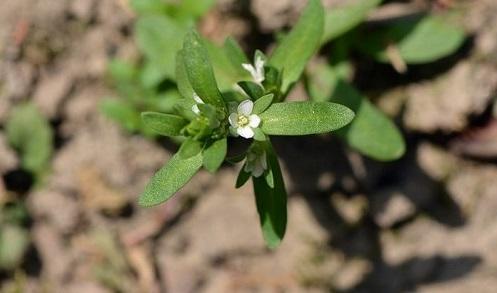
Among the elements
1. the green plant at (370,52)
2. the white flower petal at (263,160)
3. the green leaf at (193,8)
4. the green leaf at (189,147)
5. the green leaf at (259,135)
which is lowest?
the green plant at (370,52)

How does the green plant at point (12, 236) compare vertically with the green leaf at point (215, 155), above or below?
below

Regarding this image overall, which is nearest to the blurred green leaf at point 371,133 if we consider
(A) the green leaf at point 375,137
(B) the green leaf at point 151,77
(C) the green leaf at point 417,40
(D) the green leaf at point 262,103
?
(A) the green leaf at point 375,137

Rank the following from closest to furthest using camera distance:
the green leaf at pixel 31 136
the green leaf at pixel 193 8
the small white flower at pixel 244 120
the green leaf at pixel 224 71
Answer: the small white flower at pixel 244 120 < the green leaf at pixel 224 71 < the green leaf at pixel 193 8 < the green leaf at pixel 31 136

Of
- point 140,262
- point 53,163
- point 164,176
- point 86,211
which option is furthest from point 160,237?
point 164,176

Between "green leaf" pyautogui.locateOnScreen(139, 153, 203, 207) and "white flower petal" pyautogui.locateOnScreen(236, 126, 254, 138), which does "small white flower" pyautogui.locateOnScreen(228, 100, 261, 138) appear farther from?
"green leaf" pyautogui.locateOnScreen(139, 153, 203, 207)

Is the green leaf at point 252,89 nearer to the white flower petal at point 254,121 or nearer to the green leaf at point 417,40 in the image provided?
the white flower petal at point 254,121

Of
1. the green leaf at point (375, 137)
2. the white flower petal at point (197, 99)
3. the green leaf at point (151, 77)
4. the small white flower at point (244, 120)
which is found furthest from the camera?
the green leaf at point (151, 77)

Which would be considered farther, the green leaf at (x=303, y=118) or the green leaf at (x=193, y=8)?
the green leaf at (x=193, y=8)

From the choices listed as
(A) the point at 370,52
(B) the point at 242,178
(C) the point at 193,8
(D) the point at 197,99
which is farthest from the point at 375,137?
(C) the point at 193,8
